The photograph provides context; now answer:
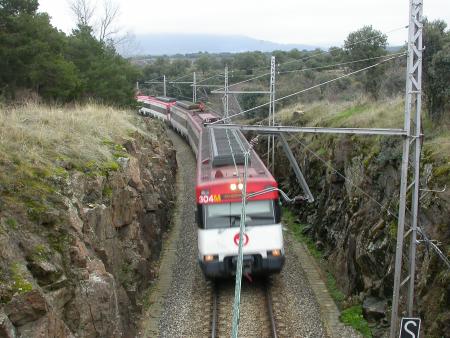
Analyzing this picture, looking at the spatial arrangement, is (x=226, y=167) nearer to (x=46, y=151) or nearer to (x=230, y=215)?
(x=230, y=215)

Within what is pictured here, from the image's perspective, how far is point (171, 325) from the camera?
13430 mm

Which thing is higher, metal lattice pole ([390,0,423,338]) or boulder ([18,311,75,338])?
metal lattice pole ([390,0,423,338])

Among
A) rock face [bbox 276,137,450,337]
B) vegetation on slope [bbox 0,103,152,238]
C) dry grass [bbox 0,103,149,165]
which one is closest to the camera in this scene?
vegetation on slope [bbox 0,103,152,238]

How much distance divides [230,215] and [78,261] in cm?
499

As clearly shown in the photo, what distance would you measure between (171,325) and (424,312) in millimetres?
6144

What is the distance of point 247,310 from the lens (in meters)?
14.0

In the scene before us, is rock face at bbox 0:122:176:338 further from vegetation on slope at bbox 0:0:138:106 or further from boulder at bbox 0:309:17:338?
vegetation on slope at bbox 0:0:138:106

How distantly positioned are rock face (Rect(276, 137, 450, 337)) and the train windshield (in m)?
2.58

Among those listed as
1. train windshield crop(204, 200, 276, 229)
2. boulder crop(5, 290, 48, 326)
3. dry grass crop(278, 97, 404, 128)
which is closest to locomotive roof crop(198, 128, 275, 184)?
train windshield crop(204, 200, 276, 229)

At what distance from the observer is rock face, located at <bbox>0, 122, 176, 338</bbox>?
830 cm

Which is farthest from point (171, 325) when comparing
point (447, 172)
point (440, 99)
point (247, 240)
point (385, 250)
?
point (440, 99)

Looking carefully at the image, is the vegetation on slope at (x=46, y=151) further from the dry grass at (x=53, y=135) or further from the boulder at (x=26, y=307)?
the boulder at (x=26, y=307)

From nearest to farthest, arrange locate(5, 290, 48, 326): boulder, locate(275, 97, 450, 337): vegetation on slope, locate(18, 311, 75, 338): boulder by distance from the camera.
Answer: locate(5, 290, 48, 326): boulder
locate(18, 311, 75, 338): boulder
locate(275, 97, 450, 337): vegetation on slope

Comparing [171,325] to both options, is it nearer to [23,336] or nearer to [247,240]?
[247,240]
